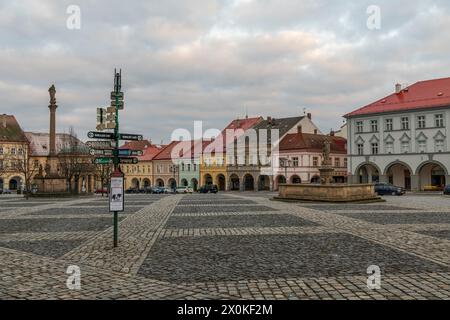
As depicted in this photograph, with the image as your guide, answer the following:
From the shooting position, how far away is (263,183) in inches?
2798

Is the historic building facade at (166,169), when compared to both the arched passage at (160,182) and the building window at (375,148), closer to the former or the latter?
the arched passage at (160,182)

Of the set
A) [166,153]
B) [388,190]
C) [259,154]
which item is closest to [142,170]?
[166,153]

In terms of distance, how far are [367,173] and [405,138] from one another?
7984 millimetres

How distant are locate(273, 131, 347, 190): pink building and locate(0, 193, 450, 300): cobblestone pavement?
52.5m

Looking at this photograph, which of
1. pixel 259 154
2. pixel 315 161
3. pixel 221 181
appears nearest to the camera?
pixel 315 161

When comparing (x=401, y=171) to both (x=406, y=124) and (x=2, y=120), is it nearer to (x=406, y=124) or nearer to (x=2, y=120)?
(x=406, y=124)

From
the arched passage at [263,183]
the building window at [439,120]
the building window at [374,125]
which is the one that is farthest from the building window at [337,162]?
the building window at [439,120]

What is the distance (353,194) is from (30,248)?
2067cm

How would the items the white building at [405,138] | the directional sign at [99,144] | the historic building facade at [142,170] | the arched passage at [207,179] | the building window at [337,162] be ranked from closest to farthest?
1. the directional sign at [99,144]
2. the white building at [405,138]
3. the building window at [337,162]
4. the arched passage at [207,179]
5. the historic building facade at [142,170]

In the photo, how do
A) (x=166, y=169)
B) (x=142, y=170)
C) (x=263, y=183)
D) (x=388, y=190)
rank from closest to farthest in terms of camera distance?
(x=388, y=190) → (x=263, y=183) → (x=166, y=169) → (x=142, y=170)

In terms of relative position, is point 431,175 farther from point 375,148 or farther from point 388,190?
point 388,190

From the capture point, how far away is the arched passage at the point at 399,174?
188 ft
